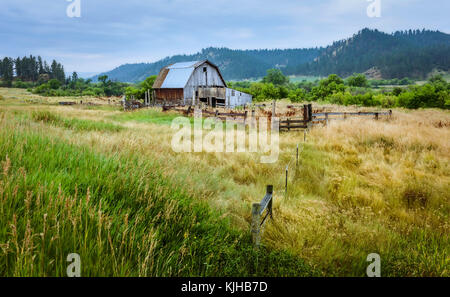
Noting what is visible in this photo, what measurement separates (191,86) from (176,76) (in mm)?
3572

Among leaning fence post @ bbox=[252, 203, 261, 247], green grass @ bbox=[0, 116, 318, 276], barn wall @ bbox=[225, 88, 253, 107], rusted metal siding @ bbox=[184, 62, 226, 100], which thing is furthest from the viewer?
barn wall @ bbox=[225, 88, 253, 107]

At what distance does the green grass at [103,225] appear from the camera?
1782mm

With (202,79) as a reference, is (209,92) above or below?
below

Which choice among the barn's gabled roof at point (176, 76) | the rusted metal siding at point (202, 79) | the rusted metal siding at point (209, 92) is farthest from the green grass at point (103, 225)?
the rusted metal siding at point (209, 92)

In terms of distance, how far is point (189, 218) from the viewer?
10.3ft

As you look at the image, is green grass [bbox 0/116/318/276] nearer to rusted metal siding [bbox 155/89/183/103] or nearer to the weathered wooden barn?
rusted metal siding [bbox 155/89/183/103]

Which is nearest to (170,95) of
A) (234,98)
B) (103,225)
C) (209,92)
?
(209,92)

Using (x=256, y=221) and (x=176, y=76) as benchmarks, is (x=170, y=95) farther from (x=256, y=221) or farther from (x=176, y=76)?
(x=256, y=221)

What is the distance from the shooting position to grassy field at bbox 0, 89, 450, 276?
1897 millimetres

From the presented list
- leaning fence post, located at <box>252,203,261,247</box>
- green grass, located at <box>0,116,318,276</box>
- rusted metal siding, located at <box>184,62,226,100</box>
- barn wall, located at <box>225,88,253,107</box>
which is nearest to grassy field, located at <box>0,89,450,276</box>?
green grass, located at <box>0,116,318,276</box>

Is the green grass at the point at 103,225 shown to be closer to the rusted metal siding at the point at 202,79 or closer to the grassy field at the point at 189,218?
the grassy field at the point at 189,218

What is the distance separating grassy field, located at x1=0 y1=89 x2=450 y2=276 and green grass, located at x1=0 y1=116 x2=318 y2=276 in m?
0.01

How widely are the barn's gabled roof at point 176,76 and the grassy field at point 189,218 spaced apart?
32092 millimetres

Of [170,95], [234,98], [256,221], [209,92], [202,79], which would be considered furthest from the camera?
[234,98]
